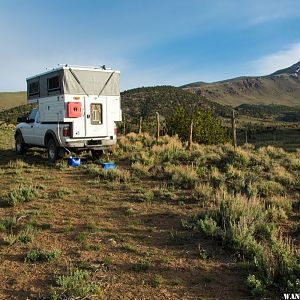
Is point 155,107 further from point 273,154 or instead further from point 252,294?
point 252,294

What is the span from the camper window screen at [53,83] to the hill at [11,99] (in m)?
133

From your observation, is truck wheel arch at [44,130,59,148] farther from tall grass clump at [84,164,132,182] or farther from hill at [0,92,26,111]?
hill at [0,92,26,111]

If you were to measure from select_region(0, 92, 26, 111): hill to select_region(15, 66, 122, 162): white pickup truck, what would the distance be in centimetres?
13228

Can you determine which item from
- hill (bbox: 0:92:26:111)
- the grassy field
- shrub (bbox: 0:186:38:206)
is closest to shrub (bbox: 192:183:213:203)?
the grassy field

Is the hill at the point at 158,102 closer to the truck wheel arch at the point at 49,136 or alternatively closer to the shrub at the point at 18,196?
the truck wheel arch at the point at 49,136

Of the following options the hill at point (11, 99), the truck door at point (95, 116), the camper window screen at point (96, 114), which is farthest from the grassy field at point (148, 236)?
the hill at point (11, 99)

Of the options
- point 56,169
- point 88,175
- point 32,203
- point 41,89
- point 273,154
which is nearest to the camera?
point 32,203

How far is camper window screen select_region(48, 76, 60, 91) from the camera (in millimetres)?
12891

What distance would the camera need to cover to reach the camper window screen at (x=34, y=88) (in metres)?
14.3

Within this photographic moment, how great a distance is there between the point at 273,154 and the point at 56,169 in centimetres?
853

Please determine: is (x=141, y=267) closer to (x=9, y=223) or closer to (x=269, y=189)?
(x=9, y=223)

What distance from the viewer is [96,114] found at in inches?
524

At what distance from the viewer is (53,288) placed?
4582 mm

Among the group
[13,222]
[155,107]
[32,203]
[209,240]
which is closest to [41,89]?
[32,203]
